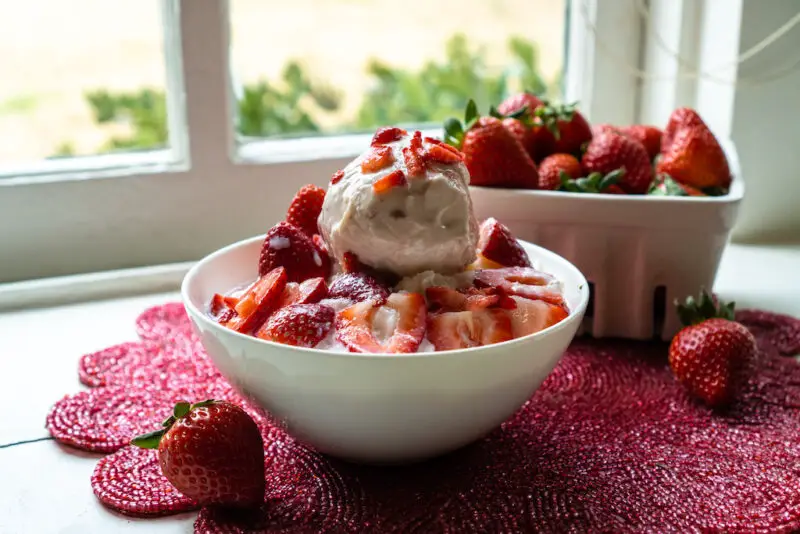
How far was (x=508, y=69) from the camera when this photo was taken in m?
1.64

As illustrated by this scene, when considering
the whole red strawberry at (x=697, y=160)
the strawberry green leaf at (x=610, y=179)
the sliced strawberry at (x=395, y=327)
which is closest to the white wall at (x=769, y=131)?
the whole red strawberry at (x=697, y=160)

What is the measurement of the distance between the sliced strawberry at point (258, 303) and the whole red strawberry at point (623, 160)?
0.52 metres

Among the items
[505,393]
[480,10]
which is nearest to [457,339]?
[505,393]

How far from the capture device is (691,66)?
1.54 metres

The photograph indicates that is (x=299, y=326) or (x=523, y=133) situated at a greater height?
(x=523, y=133)

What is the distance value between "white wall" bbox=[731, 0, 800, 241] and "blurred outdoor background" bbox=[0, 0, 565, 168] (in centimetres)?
35

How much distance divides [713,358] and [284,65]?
0.86m

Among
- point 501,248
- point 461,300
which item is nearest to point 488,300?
point 461,300

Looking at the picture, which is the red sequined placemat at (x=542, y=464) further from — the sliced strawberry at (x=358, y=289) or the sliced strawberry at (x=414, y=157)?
the sliced strawberry at (x=414, y=157)

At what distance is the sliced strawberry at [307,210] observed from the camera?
3.30ft

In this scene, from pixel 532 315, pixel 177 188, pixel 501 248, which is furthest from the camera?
pixel 177 188

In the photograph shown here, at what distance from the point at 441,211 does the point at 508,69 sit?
868 mm

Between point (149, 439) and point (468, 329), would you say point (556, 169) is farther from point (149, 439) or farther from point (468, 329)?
point (149, 439)

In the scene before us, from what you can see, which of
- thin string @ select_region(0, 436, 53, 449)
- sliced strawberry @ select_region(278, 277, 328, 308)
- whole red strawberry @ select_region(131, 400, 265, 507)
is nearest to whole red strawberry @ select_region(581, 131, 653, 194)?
sliced strawberry @ select_region(278, 277, 328, 308)
